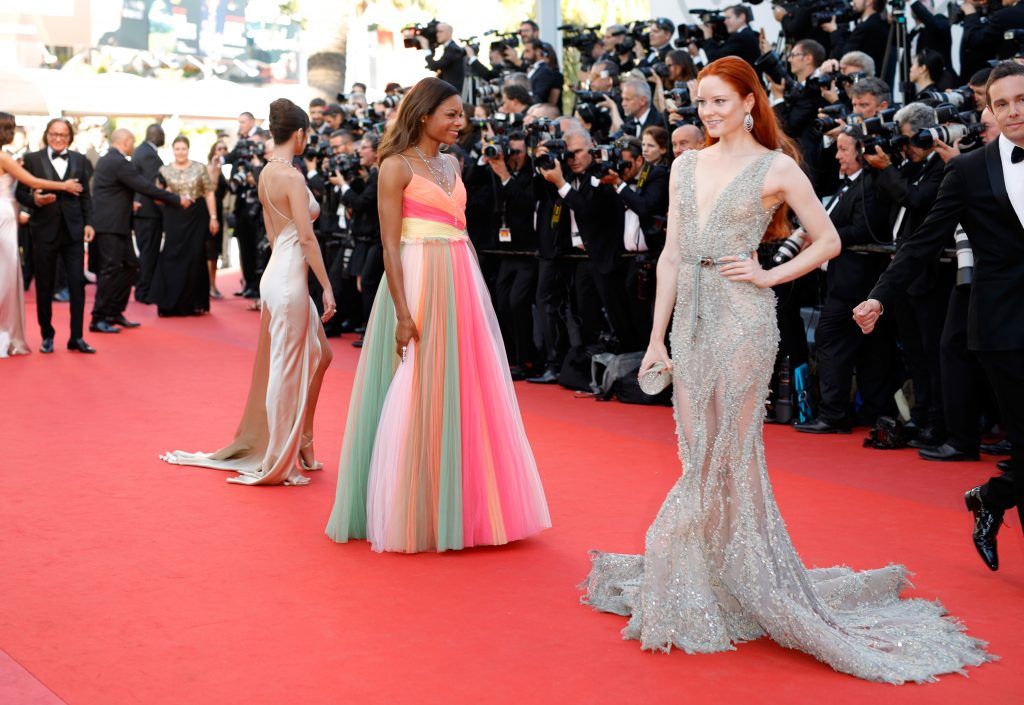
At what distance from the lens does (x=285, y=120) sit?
603 cm

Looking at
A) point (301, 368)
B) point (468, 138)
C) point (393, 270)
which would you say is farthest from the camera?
point (468, 138)

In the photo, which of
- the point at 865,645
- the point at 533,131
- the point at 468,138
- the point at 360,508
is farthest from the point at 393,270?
the point at 468,138

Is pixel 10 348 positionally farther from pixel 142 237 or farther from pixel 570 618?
pixel 570 618

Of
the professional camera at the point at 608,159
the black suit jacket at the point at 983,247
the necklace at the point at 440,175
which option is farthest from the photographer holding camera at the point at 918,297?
the necklace at the point at 440,175

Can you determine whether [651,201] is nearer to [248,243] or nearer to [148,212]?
[148,212]

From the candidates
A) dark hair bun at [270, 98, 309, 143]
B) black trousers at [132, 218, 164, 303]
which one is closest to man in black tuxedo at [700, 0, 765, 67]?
dark hair bun at [270, 98, 309, 143]

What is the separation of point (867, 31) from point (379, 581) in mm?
6371

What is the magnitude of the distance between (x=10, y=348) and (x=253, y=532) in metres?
6.46

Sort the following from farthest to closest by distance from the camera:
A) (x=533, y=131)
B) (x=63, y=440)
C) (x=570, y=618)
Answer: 1. (x=533, y=131)
2. (x=63, y=440)
3. (x=570, y=618)

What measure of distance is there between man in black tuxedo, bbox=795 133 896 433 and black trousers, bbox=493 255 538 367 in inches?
102

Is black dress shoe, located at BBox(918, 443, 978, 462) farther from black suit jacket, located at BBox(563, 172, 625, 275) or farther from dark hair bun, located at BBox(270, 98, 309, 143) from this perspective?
dark hair bun, located at BBox(270, 98, 309, 143)

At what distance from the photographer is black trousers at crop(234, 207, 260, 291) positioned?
569 inches

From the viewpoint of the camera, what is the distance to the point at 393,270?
497 cm

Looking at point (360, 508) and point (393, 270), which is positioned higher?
point (393, 270)
